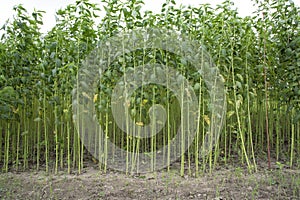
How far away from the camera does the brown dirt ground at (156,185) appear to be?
3326 mm

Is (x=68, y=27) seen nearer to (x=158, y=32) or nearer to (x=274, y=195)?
(x=158, y=32)

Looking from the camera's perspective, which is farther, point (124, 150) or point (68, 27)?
point (124, 150)

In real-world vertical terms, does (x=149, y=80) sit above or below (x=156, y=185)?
above

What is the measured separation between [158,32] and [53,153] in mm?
2707

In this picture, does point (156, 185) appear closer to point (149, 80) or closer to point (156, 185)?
point (156, 185)

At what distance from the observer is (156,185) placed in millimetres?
3596

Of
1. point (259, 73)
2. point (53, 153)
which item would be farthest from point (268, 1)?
point (53, 153)

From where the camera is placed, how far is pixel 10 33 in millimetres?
4480

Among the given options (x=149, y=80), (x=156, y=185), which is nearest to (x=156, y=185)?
(x=156, y=185)

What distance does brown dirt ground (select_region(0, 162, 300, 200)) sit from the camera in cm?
333

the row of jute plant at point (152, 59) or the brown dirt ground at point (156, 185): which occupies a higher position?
the row of jute plant at point (152, 59)

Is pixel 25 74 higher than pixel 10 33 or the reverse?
the reverse

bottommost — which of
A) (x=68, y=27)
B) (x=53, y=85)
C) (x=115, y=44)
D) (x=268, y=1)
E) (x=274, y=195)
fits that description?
(x=274, y=195)

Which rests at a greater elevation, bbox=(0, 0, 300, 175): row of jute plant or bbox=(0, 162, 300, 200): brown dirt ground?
bbox=(0, 0, 300, 175): row of jute plant
